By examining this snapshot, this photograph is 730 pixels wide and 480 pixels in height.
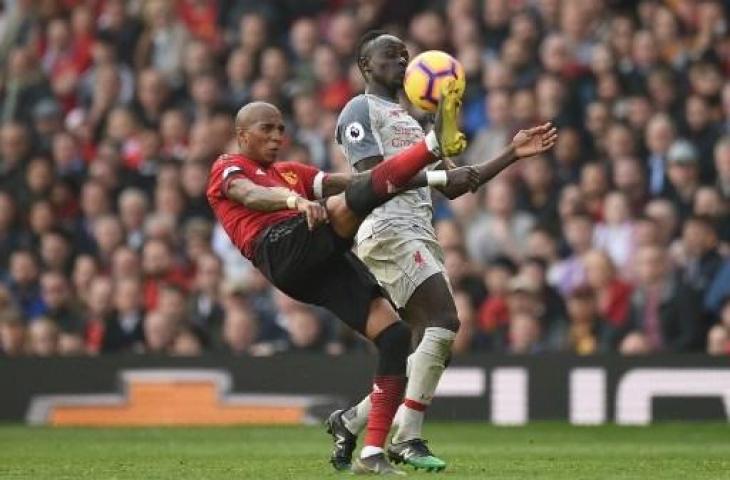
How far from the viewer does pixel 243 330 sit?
16.9 meters

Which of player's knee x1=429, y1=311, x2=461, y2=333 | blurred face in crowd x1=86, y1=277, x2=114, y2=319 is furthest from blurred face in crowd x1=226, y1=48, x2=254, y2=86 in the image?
player's knee x1=429, y1=311, x2=461, y2=333

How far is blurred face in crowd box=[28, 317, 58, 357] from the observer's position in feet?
57.2

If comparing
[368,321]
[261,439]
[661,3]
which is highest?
[661,3]

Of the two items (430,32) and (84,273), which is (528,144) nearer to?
(430,32)

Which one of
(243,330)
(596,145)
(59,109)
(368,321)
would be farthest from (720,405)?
(59,109)

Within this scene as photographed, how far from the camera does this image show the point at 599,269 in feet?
52.2

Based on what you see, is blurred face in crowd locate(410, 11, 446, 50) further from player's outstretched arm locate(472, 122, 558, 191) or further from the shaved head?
player's outstretched arm locate(472, 122, 558, 191)

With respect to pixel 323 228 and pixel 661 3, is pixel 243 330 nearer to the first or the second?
pixel 661 3

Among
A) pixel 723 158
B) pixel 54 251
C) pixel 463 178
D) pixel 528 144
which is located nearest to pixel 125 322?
pixel 54 251

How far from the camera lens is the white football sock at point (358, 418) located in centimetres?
1041

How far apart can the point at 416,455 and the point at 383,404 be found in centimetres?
42

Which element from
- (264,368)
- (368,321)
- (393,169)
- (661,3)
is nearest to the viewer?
(393,169)

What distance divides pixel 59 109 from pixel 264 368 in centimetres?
573

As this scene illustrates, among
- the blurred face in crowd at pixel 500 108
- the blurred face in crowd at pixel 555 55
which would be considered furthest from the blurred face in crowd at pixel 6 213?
the blurred face in crowd at pixel 555 55
